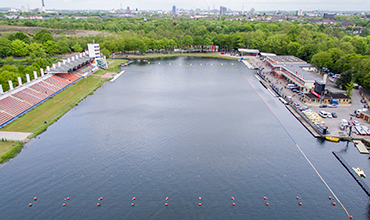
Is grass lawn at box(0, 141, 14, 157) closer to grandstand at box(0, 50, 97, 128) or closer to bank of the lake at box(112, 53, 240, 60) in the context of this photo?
grandstand at box(0, 50, 97, 128)

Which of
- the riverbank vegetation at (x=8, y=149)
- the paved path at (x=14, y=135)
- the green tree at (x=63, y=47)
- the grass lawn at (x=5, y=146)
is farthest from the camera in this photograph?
the green tree at (x=63, y=47)

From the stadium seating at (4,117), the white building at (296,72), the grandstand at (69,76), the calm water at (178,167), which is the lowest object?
the calm water at (178,167)

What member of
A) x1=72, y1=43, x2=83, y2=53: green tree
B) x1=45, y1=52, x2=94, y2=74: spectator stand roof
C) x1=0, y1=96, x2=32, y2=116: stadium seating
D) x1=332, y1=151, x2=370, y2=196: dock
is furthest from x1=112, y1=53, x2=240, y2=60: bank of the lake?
x1=332, y1=151, x2=370, y2=196: dock

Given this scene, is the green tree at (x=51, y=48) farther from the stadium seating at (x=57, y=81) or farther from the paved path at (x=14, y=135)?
the paved path at (x=14, y=135)

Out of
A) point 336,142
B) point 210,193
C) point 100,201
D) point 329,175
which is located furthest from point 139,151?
point 336,142

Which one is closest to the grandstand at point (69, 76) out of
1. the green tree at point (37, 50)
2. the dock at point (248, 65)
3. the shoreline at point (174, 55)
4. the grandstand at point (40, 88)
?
the grandstand at point (40, 88)

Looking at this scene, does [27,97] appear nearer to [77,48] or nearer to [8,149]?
[8,149]

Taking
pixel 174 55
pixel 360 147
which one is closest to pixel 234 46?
pixel 174 55
